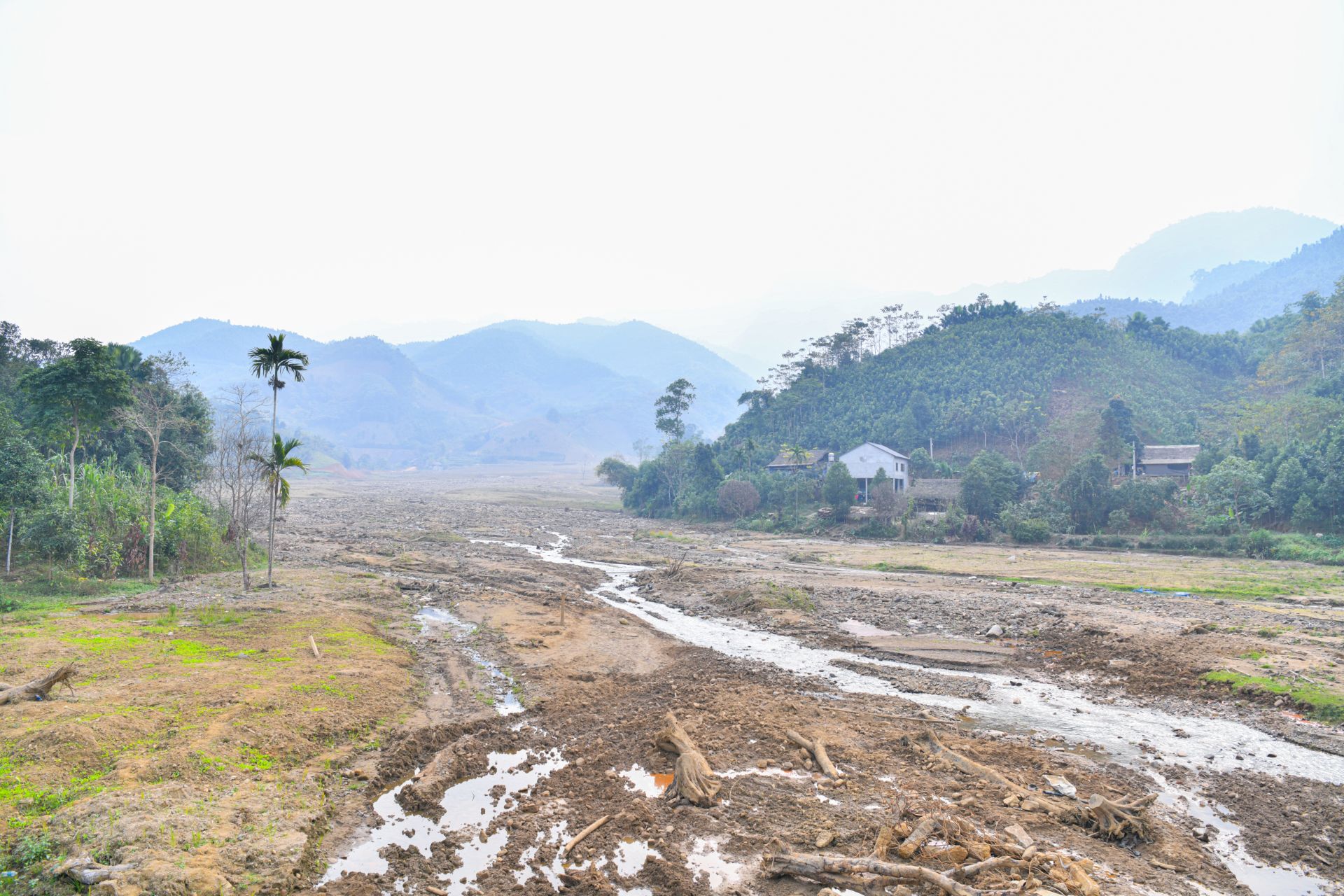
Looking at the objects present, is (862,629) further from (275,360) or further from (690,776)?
(275,360)

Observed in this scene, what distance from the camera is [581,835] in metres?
10.7

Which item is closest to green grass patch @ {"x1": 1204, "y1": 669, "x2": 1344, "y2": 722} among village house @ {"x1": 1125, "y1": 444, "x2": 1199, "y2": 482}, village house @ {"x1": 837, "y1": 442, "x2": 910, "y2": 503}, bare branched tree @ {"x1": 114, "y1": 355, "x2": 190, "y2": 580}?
bare branched tree @ {"x1": 114, "y1": 355, "x2": 190, "y2": 580}

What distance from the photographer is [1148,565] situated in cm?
4053

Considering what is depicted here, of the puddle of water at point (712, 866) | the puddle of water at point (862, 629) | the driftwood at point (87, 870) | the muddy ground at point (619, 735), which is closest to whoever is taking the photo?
the driftwood at point (87, 870)

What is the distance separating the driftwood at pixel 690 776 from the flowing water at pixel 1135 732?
122 cm

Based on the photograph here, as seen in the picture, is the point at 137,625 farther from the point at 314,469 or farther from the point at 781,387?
the point at 314,469

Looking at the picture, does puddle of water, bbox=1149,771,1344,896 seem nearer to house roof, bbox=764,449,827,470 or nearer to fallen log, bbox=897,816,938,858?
fallen log, bbox=897,816,938,858

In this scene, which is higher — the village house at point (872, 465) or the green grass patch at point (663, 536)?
the village house at point (872, 465)

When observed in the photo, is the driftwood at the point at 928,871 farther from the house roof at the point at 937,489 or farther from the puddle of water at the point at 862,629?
the house roof at the point at 937,489

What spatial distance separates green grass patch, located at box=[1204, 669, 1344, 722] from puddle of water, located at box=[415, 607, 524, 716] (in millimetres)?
18886

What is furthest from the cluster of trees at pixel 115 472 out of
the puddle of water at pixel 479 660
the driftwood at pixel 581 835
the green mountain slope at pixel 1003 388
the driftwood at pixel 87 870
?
the green mountain slope at pixel 1003 388

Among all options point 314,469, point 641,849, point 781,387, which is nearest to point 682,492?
point 781,387

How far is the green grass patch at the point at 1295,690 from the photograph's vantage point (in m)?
16.2

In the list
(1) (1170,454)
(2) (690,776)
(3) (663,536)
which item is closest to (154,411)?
(2) (690,776)
